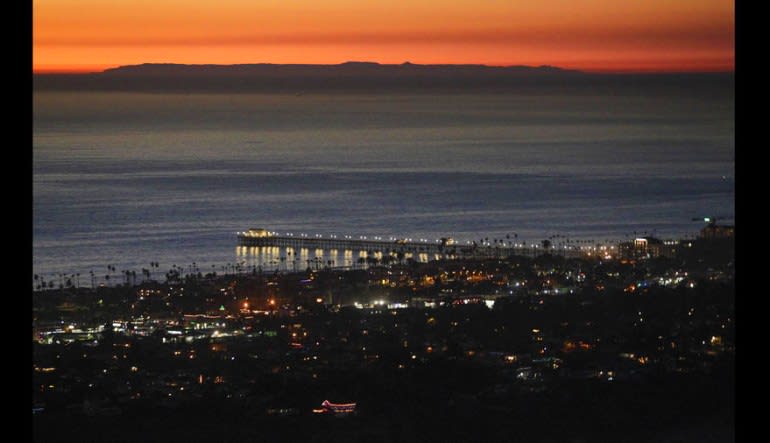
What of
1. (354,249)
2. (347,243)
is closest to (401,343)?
(354,249)

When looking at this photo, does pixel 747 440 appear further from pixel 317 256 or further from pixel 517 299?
pixel 317 256

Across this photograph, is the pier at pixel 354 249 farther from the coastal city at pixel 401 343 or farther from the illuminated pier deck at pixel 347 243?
the coastal city at pixel 401 343

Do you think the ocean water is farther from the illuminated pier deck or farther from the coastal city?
the coastal city

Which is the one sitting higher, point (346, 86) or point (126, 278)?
point (346, 86)

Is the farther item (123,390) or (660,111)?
(660,111)

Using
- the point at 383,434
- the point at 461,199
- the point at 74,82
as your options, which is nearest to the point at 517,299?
the point at 383,434
